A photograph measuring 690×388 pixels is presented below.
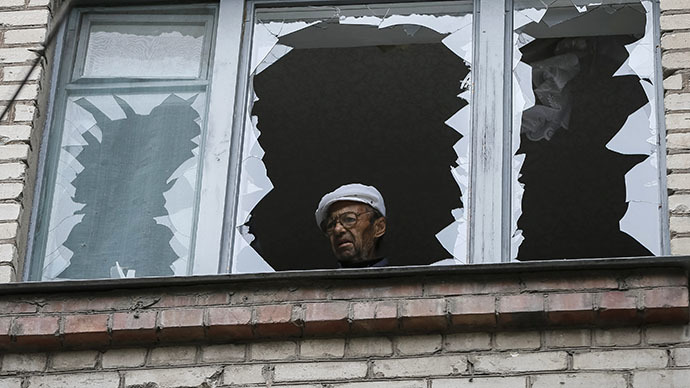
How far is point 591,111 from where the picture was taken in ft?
31.0

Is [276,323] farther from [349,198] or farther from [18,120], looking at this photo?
[18,120]

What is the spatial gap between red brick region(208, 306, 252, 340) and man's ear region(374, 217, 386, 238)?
1256 mm

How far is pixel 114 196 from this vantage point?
840 centimetres

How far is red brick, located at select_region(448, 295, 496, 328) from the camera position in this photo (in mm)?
7418

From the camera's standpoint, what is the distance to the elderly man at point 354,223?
855 cm

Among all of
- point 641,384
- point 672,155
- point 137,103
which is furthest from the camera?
point 137,103

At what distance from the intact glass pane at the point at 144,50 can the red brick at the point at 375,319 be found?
1.75 metres

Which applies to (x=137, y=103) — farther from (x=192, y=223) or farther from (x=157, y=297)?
(x=157, y=297)

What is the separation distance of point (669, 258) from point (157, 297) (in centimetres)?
209

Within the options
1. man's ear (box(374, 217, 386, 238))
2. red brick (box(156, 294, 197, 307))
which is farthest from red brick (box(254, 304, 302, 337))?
man's ear (box(374, 217, 386, 238))

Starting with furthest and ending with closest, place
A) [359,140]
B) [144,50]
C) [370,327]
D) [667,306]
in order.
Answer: [359,140] → [144,50] → [370,327] → [667,306]

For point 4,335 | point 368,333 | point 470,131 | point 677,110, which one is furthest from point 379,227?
point 4,335

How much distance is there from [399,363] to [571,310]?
715 mm

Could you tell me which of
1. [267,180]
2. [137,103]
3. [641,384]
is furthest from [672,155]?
[137,103]
